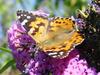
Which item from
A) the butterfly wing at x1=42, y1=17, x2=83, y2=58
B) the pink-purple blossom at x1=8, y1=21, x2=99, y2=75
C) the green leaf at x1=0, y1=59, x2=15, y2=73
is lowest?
the green leaf at x1=0, y1=59, x2=15, y2=73

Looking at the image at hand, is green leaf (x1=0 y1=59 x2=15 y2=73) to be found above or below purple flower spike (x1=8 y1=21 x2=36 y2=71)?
below

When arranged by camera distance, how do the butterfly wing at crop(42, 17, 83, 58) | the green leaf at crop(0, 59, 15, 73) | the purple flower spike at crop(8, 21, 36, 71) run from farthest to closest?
1. the green leaf at crop(0, 59, 15, 73)
2. the purple flower spike at crop(8, 21, 36, 71)
3. the butterfly wing at crop(42, 17, 83, 58)

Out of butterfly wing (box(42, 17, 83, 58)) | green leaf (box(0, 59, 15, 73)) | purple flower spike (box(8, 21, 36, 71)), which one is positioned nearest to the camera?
butterfly wing (box(42, 17, 83, 58))

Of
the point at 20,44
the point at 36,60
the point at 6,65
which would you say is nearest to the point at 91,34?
the point at 36,60

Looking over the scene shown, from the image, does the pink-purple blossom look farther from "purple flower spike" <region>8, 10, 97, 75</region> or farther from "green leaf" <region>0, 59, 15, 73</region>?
"green leaf" <region>0, 59, 15, 73</region>

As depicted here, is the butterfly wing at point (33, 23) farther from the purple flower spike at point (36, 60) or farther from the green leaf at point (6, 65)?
the green leaf at point (6, 65)

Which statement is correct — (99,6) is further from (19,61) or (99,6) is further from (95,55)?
(19,61)

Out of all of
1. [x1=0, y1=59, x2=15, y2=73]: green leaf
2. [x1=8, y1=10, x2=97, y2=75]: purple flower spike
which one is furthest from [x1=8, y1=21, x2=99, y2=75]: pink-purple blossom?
[x1=0, y1=59, x2=15, y2=73]: green leaf

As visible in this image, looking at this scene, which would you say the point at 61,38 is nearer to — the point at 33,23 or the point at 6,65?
the point at 33,23

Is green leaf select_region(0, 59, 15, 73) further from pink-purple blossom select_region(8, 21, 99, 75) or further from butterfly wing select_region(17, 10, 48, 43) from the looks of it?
butterfly wing select_region(17, 10, 48, 43)

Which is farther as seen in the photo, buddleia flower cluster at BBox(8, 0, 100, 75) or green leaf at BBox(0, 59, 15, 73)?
green leaf at BBox(0, 59, 15, 73)
